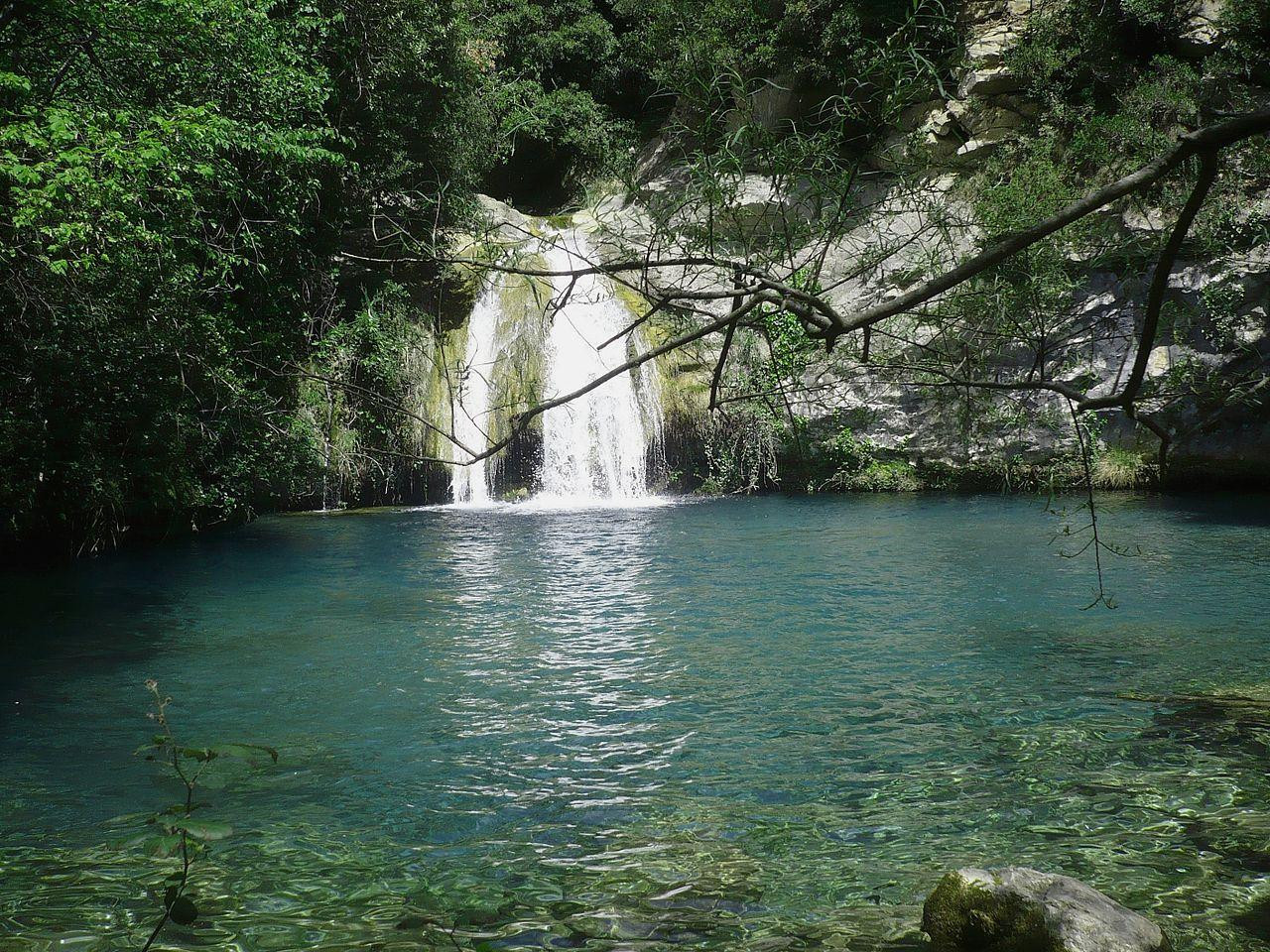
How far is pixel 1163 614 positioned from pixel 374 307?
15597 mm

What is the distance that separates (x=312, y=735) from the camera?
6.33 meters

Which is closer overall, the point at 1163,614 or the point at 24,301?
the point at 1163,614

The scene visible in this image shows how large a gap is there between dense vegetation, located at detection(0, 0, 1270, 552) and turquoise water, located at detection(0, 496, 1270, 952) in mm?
2046

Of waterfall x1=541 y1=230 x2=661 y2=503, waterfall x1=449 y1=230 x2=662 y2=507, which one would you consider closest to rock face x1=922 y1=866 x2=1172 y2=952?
waterfall x1=449 y1=230 x2=662 y2=507

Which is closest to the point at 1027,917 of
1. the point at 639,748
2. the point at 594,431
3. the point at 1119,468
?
the point at 639,748

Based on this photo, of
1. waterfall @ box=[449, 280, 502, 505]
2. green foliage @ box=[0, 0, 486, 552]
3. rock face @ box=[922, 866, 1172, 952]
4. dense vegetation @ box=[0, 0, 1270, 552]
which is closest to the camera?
rock face @ box=[922, 866, 1172, 952]

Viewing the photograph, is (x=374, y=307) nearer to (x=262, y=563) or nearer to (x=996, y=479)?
(x=262, y=563)

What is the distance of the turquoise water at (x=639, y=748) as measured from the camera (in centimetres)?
403

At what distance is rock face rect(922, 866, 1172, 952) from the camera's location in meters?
3.28

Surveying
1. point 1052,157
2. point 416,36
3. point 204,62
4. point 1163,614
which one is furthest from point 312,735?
point 1052,157

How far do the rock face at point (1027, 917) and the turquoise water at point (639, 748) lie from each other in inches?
8.0

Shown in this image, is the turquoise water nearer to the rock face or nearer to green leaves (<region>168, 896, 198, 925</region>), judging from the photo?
the rock face

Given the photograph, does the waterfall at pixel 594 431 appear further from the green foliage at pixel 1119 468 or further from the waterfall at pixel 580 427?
the green foliage at pixel 1119 468

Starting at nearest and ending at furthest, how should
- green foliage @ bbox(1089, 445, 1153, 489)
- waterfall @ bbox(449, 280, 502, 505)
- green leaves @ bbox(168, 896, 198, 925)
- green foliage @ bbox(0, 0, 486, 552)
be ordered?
1. green leaves @ bbox(168, 896, 198, 925)
2. green foliage @ bbox(0, 0, 486, 552)
3. green foliage @ bbox(1089, 445, 1153, 489)
4. waterfall @ bbox(449, 280, 502, 505)
